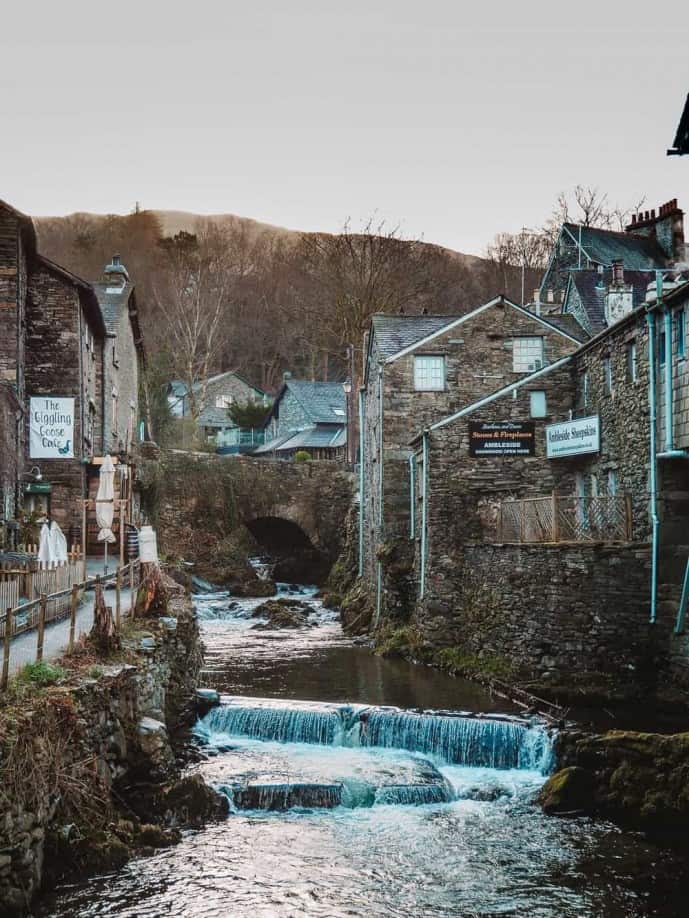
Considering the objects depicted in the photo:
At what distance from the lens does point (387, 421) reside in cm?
2581

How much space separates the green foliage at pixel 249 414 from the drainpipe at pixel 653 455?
45.7m

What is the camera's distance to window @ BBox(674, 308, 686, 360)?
16094 millimetres

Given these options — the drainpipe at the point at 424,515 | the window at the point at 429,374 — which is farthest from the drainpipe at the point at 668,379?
the window at the point at 429,374

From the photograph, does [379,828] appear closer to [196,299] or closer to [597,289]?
[597,289]

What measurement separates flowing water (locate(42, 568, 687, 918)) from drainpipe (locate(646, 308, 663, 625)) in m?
3.46

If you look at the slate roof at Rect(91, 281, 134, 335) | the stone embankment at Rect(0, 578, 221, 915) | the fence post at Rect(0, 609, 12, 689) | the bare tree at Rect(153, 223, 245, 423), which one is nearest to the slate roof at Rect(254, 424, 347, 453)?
the bare tree at Rect(153, 223, 245, 423)

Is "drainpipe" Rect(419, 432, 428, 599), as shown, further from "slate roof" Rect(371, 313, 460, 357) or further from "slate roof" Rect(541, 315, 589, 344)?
"slate roof" Rect(541, 315, 589, 344)

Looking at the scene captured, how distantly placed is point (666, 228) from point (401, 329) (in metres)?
17.7

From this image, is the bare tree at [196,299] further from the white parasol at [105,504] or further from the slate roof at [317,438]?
the white parasol at [105,504]

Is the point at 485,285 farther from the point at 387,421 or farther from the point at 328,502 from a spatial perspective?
the point at 387,421

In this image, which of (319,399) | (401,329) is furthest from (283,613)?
(319,399)

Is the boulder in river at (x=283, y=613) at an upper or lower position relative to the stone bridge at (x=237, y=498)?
lower

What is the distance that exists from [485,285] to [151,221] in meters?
50.2

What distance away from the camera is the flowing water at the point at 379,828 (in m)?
9.16
